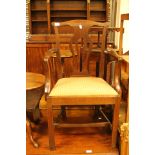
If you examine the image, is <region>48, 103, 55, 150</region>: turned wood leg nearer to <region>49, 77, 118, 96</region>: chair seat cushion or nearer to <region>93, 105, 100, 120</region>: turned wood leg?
<region>49, 77, 118, 96</region>: chair seat cushion

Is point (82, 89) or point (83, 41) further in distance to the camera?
point (83, 41)

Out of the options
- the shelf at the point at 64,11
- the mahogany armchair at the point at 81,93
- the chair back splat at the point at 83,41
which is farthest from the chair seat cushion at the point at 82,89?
the shelf at the point at 64,11

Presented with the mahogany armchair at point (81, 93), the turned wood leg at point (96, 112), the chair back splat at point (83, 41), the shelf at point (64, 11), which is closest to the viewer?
the mahogany armchair at point (81, 93)

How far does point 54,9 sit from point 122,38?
2.49 meters

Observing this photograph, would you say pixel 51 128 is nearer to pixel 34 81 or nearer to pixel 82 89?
pixel 82 89

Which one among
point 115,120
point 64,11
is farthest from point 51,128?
point 64,11

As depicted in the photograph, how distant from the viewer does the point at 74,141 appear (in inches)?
74.2

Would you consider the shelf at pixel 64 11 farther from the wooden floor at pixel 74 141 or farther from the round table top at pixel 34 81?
the wooden floor at pixel 74 141

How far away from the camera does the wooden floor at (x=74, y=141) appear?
1722 millimetres

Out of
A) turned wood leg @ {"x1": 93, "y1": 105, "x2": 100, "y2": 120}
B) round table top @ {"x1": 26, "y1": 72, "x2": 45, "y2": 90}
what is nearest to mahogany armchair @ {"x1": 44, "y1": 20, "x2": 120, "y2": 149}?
round table top @ {"x1": 26, "y1": 72, "x2": 45, "y2": 90}

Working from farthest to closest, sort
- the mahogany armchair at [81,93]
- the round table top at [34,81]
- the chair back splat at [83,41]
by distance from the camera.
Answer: the chair back splat at [83,41]
the round table top at [34,81]
the mahogany armchair at [81,93]
